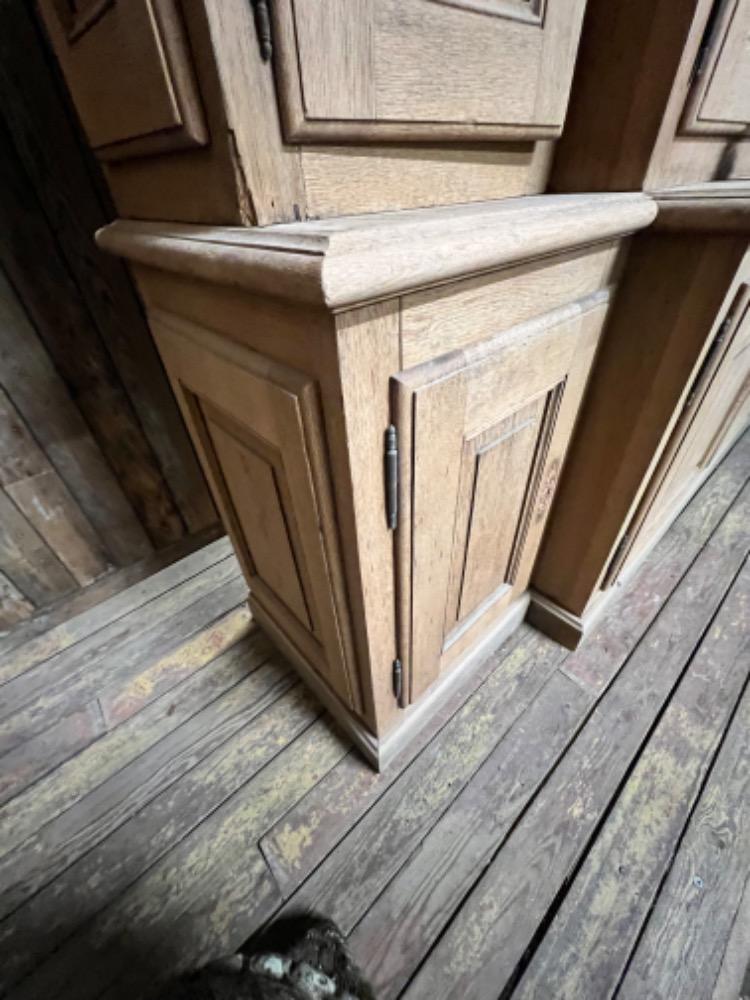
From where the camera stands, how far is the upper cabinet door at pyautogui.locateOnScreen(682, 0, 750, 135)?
548mm

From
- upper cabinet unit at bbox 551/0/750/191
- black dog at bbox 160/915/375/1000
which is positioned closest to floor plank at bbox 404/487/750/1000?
black dog at bbox 160/915/375/1000

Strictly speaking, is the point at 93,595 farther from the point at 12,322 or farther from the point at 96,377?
the point at 12,322

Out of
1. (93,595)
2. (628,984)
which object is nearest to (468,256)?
(628,984)

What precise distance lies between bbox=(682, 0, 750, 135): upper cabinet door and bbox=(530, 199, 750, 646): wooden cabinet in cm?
11

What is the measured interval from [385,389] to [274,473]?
0.27 metres

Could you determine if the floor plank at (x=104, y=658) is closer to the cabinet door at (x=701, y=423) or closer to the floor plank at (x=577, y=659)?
the floor plank at (x=577, y=659)

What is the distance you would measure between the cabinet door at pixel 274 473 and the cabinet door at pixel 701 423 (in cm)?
68

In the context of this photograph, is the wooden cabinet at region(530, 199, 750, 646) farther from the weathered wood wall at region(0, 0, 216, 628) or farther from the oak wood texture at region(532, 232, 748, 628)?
the weathered wood wall at region(0, 0, 216, 628)

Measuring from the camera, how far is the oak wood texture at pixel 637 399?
0.64 meters

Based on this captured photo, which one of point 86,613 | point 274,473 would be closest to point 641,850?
point 274,473

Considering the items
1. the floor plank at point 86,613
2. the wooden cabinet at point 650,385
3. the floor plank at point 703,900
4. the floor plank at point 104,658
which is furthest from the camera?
the floor plank at point 86,613

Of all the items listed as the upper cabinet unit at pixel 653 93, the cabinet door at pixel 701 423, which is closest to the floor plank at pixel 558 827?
the cabinet door at pixel 701 423

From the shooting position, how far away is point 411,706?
979 millimetres

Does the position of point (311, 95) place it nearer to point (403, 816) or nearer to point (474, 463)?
point (474, 463)
